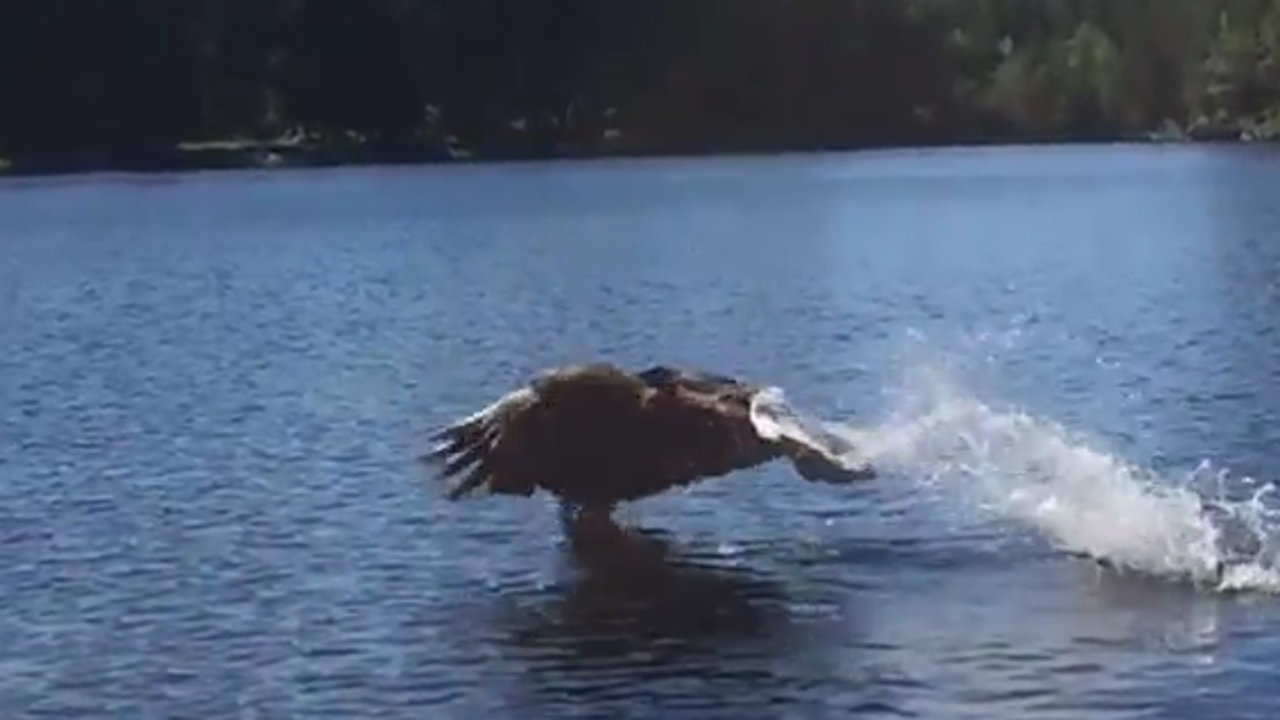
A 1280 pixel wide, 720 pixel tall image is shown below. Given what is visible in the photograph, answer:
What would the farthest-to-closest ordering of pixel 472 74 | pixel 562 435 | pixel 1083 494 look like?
1. pixel 472 74
2. pixel 1083 494
3. pixel 562 435

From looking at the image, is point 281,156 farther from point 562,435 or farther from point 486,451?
point 562,435

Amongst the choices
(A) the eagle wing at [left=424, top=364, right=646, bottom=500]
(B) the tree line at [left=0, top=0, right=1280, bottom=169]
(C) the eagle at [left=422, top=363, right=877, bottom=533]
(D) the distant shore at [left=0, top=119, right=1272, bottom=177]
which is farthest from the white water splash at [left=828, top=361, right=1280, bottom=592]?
(D) the distant shore at [left=0, top=119, right=1272, bottom=177]

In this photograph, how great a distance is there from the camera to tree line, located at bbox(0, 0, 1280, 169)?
467 ft

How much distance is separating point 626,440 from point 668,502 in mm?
3811

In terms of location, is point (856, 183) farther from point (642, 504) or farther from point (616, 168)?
point (642, 504)

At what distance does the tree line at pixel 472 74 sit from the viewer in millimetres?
142250

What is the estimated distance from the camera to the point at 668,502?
31297 mm

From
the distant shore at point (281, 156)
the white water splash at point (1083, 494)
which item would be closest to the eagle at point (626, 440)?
the white water splash at point (1083, 494)

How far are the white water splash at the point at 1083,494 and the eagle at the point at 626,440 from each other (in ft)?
7.72

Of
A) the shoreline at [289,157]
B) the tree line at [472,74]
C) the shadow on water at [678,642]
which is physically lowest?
the shoreline at [289,157]

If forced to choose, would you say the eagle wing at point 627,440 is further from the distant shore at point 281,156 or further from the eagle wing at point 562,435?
the distant shore at point 281,156

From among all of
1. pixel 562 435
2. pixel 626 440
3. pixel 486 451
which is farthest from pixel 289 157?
pixel 626 440

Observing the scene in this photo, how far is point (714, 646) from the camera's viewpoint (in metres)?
24.4

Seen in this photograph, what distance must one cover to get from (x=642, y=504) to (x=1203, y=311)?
26.4 meters
